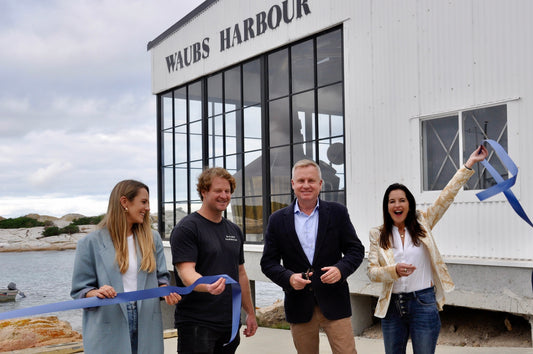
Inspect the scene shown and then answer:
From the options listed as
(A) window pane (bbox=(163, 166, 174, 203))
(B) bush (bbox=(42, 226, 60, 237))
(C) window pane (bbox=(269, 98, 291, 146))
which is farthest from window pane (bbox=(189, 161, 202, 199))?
(B) bush (bbox=(42, 226, 60, 237))

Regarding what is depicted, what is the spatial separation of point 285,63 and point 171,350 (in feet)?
20.9

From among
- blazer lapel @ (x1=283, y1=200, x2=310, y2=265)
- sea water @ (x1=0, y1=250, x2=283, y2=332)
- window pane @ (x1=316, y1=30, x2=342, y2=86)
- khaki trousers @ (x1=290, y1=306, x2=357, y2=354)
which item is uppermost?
window pane @ (x1=316, y1=30, x2=342, y2=86)

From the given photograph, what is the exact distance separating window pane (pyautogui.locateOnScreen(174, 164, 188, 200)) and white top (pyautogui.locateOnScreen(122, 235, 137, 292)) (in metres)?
12.1

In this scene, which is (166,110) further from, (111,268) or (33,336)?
(111,268)

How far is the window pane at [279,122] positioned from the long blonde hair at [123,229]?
860 cm

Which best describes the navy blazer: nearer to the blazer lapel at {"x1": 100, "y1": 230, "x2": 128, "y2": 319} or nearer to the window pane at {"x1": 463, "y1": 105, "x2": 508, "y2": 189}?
the blazer lapel at {"x1": 100, "y1": 230, "x2": 128, "y2": 319}

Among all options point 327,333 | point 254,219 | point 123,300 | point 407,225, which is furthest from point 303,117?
point 123,300

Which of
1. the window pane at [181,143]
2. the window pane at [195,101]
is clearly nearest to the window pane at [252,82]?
the window pane at [195,101]

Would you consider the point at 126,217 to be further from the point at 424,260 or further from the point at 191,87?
the point at 191,87

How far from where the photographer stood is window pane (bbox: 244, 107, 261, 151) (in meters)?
12.4

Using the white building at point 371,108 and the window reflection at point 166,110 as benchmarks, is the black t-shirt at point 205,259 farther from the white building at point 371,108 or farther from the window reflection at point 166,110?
the window reflection at point 166,110

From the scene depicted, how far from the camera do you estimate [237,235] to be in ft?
12.1

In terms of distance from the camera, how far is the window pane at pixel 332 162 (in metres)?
10.1

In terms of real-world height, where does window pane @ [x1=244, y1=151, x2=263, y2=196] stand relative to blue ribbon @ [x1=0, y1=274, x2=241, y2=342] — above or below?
above
